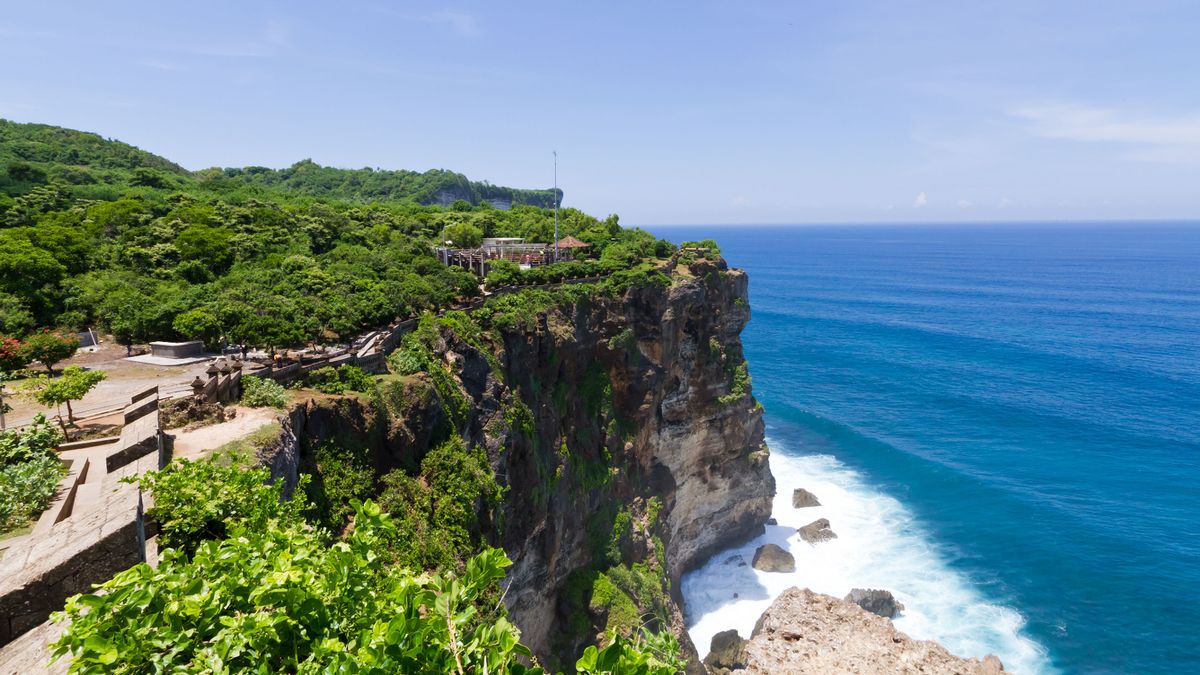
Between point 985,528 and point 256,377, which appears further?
point 985,528

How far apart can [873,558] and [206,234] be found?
56.9 meters

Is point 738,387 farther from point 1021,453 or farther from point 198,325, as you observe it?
point 198,325

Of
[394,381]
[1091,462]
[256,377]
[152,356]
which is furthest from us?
[1091,462]

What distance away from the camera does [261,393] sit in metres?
22.5

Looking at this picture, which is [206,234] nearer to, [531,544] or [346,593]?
[531,544]

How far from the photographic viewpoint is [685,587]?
156 feet

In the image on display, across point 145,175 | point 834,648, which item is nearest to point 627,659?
point 834,648

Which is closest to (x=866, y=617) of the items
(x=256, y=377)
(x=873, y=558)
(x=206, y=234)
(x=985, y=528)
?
(x=873, y=558)

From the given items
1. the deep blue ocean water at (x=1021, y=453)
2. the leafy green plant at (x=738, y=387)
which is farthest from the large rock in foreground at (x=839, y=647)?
the leafy green plant at (x=738, y=387)

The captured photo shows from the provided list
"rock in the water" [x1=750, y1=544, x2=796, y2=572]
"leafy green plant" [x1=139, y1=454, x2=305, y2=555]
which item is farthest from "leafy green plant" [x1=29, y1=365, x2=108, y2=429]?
"rock in the water" [x1=750, y1=544, x2=796, y2=572]

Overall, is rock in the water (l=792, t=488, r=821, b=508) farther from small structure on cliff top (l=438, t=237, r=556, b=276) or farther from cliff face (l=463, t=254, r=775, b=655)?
small structure on cliff top (l=438, t=237, r=556, b=276)

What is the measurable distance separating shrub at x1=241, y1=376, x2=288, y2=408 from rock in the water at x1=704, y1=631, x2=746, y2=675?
98.4ft

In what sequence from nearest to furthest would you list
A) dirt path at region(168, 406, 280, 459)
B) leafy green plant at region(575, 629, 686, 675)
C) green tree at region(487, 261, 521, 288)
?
leafy green plant at region(575, 629, 686, 675) < dirt path at region(168, 406, 280, 459) < green tree at region(487, 261, 521, 288)

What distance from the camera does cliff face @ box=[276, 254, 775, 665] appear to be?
3164 cm
